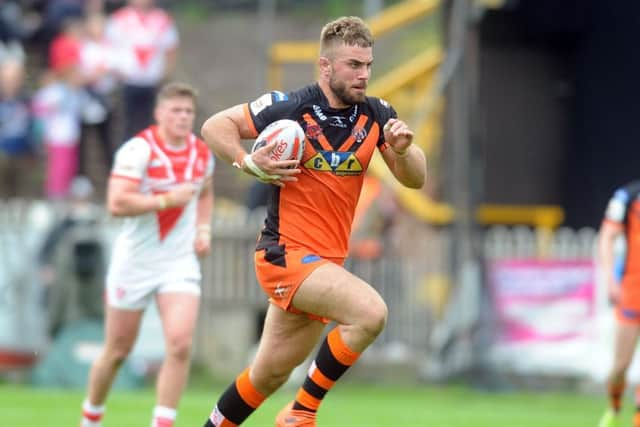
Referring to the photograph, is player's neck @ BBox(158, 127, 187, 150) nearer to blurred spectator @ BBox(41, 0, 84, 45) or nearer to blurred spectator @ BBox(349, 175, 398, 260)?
blurred spectator @ BBox(349, 175, 398, 260)

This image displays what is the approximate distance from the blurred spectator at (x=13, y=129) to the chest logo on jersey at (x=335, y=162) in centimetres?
1138

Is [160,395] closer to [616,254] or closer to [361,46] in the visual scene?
[361,46]

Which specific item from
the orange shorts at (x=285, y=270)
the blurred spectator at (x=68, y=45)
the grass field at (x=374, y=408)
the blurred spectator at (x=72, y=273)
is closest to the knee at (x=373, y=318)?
the orange shorts at (x=285, y=270)

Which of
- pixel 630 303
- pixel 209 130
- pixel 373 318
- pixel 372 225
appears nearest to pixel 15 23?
pixel 372 225

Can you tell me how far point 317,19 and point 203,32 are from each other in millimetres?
2016

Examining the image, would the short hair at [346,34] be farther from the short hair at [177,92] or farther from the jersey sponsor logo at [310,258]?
the short hair at [177,92]

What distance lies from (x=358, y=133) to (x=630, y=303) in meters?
4.79

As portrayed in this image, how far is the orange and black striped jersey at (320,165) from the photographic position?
844 centimetres

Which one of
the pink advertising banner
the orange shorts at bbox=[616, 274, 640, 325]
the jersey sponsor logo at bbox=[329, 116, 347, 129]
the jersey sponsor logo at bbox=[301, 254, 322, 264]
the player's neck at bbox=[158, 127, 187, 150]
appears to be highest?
the jersey sponsor logo at bbox=[329, 116, 347, 129]

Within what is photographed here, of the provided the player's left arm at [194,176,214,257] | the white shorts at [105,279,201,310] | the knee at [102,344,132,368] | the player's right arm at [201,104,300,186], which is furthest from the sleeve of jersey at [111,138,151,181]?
the player's right arm at [201,104,300,186]

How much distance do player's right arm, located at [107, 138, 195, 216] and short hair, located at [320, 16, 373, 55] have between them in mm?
2303

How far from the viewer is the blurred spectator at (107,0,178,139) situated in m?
18.7

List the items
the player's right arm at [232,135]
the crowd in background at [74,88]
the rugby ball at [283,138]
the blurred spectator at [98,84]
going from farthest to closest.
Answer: the blurred spectator at [98,84], the crowd in background at [74,88], the player's right arm at [232,135], the rugby ball at [283,138]

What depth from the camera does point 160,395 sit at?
985cm
